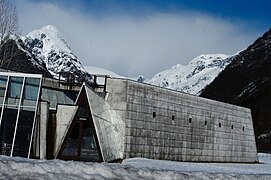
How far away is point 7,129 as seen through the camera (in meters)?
21.4

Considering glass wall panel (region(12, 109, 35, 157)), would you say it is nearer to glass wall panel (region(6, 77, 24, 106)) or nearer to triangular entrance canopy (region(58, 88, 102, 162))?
glass wall panel (region(6, 77, 24, 106))

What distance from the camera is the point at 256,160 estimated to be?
37062mm

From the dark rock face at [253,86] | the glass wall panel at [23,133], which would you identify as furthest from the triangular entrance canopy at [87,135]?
the dark rock face at [253,86]

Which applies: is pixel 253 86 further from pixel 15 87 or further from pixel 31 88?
pixel 15 87

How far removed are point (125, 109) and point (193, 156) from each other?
23.9ft

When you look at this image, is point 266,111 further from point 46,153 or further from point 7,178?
point 7,178

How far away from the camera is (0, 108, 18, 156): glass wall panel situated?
21.0 metres

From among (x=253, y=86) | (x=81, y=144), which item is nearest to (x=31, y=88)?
(x=81, y=144)

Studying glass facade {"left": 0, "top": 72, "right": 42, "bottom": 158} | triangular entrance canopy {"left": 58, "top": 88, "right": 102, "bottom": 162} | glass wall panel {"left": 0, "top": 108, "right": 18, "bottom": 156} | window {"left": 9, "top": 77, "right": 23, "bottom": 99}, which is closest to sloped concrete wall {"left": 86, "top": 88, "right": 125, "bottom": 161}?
triangular entrance canopy {"left": 58, "top": 88, "right": 102, "bottom": 162}

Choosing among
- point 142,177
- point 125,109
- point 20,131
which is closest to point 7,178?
point 142,177

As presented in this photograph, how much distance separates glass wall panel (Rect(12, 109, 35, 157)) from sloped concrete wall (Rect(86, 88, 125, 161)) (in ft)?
10.9

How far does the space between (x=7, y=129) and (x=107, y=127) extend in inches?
225

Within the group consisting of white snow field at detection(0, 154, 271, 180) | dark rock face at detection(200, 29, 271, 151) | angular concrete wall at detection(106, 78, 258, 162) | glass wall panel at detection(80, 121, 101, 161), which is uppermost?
dark rock face at detection(200, 29, 271, 151)

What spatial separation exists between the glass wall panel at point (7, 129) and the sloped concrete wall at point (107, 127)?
413 cm
